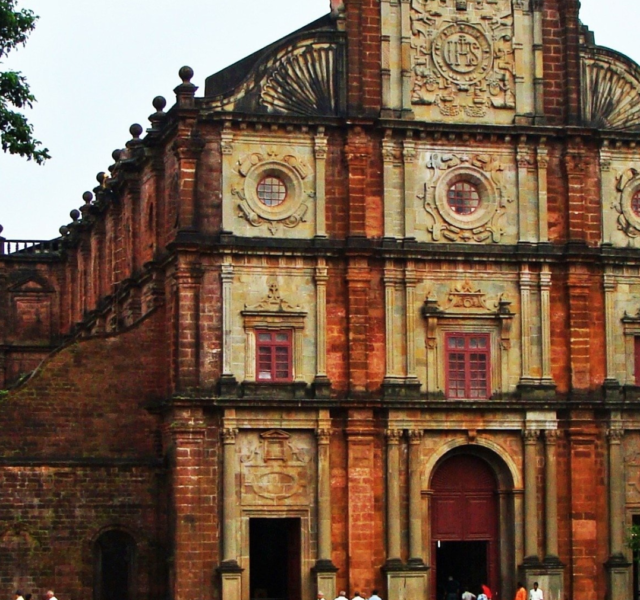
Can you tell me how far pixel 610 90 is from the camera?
56.9 m

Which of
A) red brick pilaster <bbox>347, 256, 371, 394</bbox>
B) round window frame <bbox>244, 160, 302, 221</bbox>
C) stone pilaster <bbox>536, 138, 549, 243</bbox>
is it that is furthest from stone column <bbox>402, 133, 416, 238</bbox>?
stone pilaster <bbox>536, 138, 549, 243</bbox>

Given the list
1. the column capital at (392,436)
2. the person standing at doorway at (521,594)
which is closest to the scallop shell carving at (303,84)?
the column capital at (392,436)

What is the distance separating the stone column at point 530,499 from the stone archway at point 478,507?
1.28ft

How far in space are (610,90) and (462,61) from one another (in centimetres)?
473

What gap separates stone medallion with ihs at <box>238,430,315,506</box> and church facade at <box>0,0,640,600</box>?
0.07m

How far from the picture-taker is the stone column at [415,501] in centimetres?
5319

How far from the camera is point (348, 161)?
54.2 metres

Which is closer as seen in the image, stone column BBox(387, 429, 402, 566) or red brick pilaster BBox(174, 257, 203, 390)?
red brick pilaster BBox(174, 257, 203, 390)

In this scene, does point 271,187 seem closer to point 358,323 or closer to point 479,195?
point 358,323

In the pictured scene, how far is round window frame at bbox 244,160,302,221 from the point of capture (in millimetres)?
53719

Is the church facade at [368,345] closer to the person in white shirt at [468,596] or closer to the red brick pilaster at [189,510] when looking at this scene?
the red brick pilaster at [189,510]

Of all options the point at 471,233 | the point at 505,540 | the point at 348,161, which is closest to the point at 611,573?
the point at 505,540

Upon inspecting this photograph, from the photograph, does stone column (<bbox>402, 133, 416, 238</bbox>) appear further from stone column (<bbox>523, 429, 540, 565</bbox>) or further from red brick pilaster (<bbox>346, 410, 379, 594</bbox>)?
stone column (<bbox>523, 429, 540, 565</bbox>)

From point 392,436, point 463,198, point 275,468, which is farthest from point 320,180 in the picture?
point 275,468
